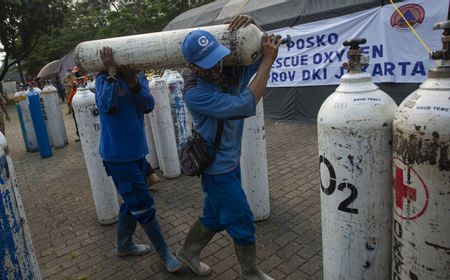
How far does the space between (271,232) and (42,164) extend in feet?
19.4

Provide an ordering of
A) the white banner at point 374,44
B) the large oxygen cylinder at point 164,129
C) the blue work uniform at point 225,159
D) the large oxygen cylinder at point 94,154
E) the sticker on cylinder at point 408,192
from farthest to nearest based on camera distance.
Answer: the white banner at point 374,44 → the large oxygen cylinder at point 164,129 → the large oxygen cylinder at point 94,154 → the blue work uniform at point 225,159 → the sticker on cylinder at point 408,192

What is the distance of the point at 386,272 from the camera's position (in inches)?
82.4

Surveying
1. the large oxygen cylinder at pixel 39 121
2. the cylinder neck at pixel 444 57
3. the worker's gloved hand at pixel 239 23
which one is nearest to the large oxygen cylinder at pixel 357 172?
the cylinder neck at pixel 444 57

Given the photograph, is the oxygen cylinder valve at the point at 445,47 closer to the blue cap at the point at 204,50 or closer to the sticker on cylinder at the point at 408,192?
the sticker on cylinder at the point at 408,192

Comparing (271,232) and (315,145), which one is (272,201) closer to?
(271,232)

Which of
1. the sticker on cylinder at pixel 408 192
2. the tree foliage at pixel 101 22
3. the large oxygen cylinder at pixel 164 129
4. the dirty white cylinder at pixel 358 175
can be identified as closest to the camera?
the sticker on cylinder at pixel 408 192

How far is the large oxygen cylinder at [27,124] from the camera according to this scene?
8516 millimetres

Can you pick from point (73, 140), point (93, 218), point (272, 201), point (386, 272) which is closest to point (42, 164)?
point (73, 140)

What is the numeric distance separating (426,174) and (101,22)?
3483 cm

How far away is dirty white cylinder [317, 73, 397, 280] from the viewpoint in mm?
1869

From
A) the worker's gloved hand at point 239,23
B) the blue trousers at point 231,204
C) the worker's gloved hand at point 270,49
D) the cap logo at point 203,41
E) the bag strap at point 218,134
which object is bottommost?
the blue trousers at point 231,204

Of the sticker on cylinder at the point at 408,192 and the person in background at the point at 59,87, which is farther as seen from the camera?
the person in background at the point at 59,87

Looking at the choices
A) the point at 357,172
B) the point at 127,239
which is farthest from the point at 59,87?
the point at 357,172

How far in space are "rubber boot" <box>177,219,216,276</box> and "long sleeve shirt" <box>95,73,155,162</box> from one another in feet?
2.62
